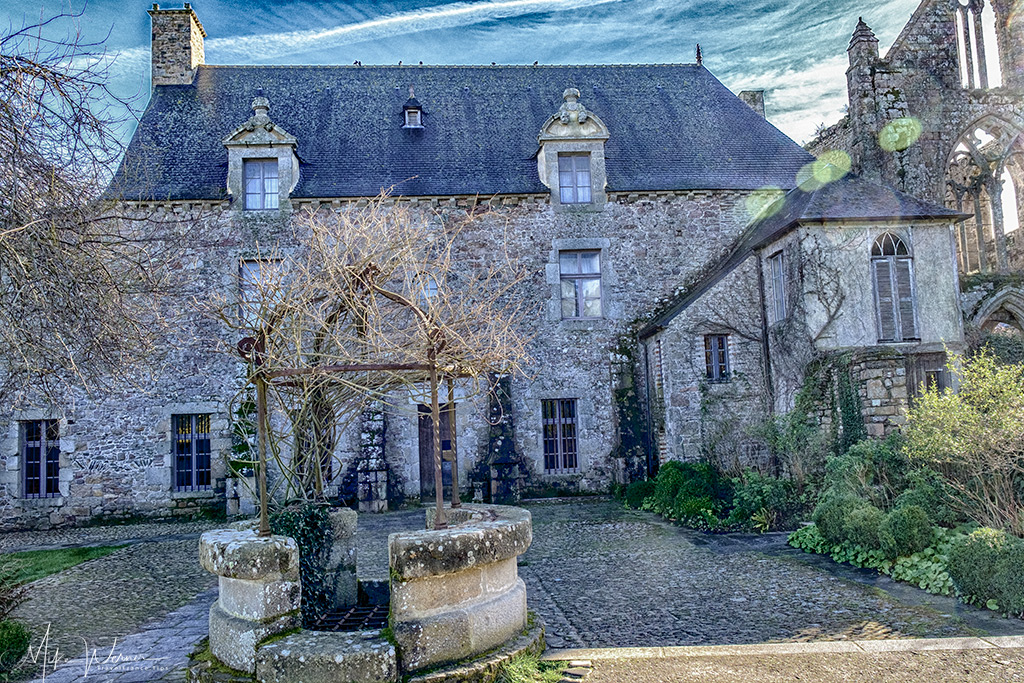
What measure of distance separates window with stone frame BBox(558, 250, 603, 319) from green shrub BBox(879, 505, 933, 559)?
817 centimetres

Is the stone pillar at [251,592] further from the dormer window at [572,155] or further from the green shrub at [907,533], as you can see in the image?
the dormer window at [572,155]

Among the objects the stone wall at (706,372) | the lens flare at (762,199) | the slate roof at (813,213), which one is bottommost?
the stone wall at (706,372)

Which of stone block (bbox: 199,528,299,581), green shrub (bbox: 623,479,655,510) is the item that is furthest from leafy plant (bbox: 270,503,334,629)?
green shrub (bbox: 623,479,655,510)

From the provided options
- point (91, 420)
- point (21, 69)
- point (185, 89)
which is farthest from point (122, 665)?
point (185, 89)

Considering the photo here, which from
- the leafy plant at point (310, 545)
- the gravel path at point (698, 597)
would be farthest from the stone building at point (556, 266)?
the leafy plant at point (310, 545)

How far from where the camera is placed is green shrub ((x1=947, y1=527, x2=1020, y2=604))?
5.85 m

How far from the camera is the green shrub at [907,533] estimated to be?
7.14 m

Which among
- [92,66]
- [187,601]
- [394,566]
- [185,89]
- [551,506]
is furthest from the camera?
[185,89]

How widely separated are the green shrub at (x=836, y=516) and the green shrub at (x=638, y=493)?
4.65 metres

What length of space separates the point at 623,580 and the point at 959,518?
3.71 metres

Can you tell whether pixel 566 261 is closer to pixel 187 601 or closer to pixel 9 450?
pixel 187 601

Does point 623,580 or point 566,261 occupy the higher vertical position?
point 566,261

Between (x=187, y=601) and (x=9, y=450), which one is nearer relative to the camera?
(x=187, y=601)

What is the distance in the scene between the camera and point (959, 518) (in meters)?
7.52
